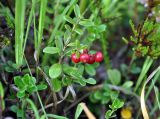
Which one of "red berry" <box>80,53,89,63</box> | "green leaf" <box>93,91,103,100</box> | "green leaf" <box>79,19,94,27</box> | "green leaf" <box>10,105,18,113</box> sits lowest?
"green leaf" <box>93,91,103,100</box>

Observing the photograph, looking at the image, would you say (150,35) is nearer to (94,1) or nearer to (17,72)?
(94,1)

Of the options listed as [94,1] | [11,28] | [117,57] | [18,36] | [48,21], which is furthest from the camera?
[117,57]

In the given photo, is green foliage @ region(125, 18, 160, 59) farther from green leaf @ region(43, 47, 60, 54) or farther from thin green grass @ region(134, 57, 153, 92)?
green leaf @ region(43, 47, 60, 54)

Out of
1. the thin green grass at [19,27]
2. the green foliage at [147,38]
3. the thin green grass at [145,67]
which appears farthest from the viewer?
the thin green grass at [145,67]

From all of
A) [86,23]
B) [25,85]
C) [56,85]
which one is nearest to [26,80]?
[25,85]

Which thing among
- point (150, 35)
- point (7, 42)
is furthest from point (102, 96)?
point (7, 42)

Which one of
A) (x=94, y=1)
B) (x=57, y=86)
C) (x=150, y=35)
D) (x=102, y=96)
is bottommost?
(x=102, y=96)

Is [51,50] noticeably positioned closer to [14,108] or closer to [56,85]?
[56,85]

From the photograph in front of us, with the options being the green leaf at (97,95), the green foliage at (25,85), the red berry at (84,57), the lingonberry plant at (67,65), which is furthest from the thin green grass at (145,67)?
the green foliage at (25,85)

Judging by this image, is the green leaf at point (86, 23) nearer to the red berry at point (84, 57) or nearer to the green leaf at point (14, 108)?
the red berry at point (84, 57)

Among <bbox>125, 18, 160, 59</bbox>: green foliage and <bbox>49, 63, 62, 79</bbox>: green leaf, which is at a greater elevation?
<bbox>125, 18, 160, 59</bbox>: green foliage

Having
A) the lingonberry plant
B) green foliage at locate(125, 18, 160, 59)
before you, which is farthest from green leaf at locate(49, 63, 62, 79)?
green foliage at locate(125, 18, 160, 59)
